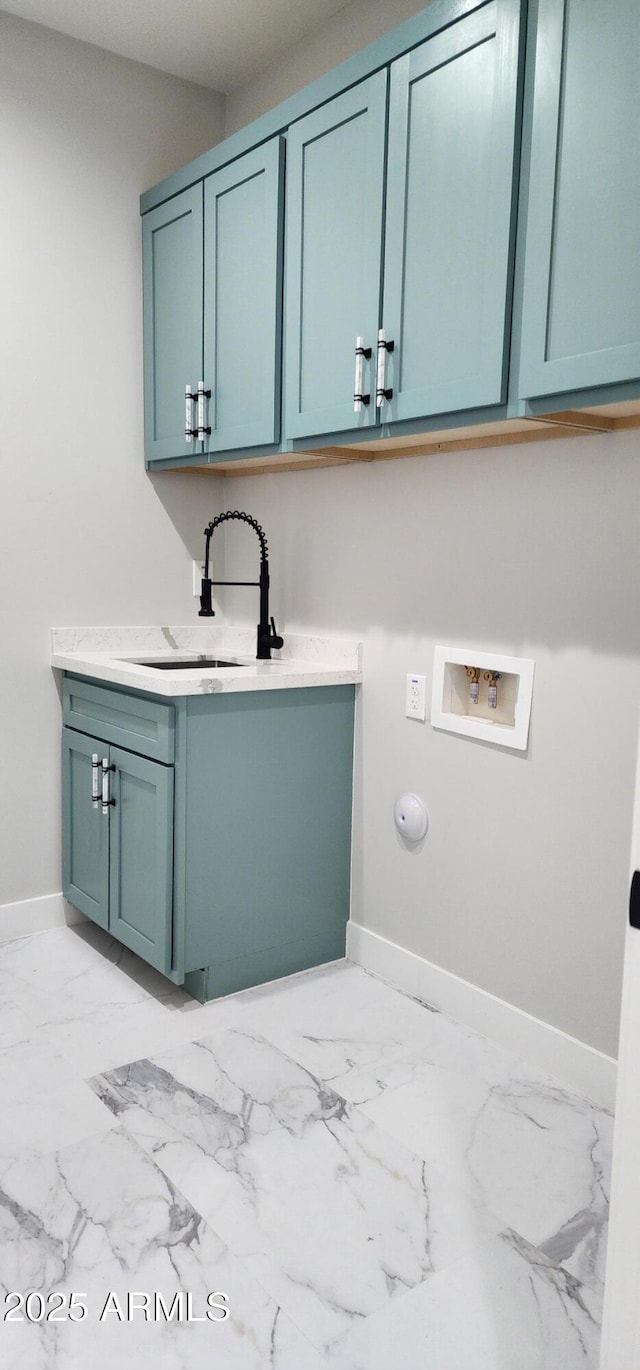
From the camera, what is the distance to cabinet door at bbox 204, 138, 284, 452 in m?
2.41

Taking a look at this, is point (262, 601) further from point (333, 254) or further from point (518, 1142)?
point (518, 1142)

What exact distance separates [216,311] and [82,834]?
1595 mm

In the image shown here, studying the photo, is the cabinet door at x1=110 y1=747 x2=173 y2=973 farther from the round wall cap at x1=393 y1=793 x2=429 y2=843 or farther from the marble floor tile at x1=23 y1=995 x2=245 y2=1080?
the round wall cap at x1=393 y1=793 x2=429 y2=843

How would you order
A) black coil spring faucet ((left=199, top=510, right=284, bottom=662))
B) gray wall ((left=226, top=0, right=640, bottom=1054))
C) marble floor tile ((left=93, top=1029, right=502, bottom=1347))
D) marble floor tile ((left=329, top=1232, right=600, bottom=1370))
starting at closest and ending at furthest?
1. marble floor tile ((left=329, top=1232, right=600, bottom=1370))
2. marble floor tile ((left=93, top=1029, right=502, bottom=1347))
3. gray wall ((left=226, top=0, right=640, bottom=1054))
4. black coil spring faucet ((left=199, top=510, right=284, bottom=662))

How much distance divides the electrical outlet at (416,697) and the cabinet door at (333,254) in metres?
0.68

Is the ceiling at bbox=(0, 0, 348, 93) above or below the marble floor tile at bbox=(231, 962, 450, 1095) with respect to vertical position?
above

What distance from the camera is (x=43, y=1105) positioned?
6.45 feet

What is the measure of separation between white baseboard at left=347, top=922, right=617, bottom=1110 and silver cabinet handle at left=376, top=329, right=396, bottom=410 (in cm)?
147

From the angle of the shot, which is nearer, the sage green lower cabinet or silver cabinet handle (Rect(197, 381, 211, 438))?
the sage green lower cabinet

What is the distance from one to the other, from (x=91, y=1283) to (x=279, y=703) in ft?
4.55

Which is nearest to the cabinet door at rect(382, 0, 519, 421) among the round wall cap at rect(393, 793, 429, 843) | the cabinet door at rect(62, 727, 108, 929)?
the round wall cap at rect(393, 793, 429, 843)

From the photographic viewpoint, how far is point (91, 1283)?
150 cm

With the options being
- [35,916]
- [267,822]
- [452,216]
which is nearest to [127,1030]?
[267,822]

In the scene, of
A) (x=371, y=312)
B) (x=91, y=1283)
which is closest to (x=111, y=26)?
(x=371, y=312)
